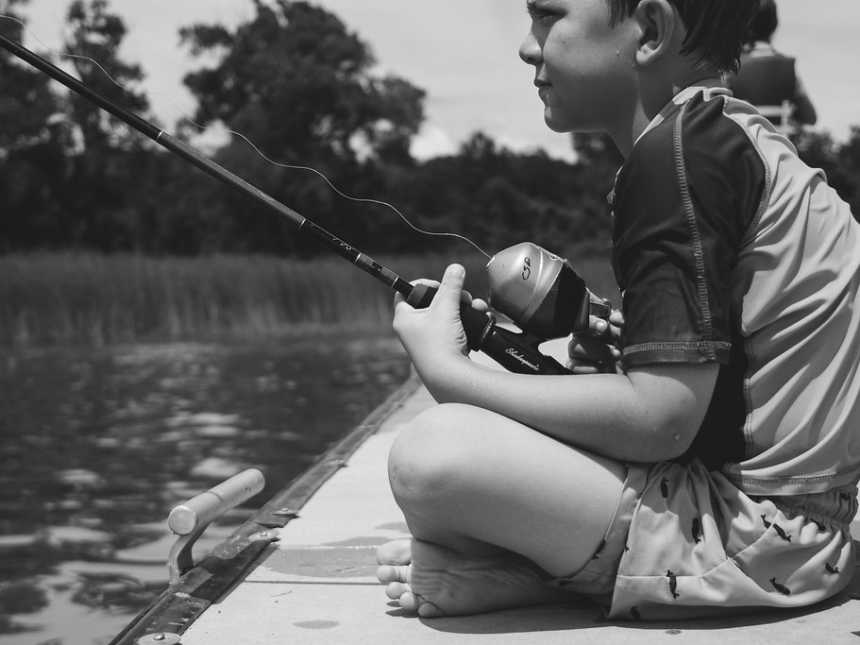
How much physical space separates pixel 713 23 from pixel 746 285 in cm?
46

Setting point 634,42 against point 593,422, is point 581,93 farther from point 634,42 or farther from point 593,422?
point 593,422

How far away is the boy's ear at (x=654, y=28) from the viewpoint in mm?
1969

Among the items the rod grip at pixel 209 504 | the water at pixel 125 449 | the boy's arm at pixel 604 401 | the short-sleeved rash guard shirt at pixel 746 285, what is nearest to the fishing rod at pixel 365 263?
the boy's arm at pixel 604 401

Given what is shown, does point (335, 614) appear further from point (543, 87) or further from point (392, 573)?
point (543, 87)

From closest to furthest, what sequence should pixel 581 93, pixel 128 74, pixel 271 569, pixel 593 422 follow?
pixel 593 422
pixel 581 93
pixel 271 569
pixel 128 74

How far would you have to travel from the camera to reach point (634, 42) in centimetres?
202

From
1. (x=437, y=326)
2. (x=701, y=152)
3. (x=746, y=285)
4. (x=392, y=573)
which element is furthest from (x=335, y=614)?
(x=701, y=152)

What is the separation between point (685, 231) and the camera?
1.85 meters

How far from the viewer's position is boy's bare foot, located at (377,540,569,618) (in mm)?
2143

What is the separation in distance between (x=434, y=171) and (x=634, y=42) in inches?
1974

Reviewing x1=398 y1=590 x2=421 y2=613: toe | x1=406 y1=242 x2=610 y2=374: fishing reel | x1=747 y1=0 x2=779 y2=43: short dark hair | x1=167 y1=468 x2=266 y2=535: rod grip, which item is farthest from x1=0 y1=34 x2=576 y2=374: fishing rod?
x1=747 y1=0 x2=779 y2=43: short dark hair

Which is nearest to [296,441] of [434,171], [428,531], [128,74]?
[428,531]

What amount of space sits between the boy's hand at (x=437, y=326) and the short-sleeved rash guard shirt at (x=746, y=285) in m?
0.29

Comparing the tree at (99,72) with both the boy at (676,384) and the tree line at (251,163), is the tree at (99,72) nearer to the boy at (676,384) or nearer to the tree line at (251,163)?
the tree line at (251,163)
